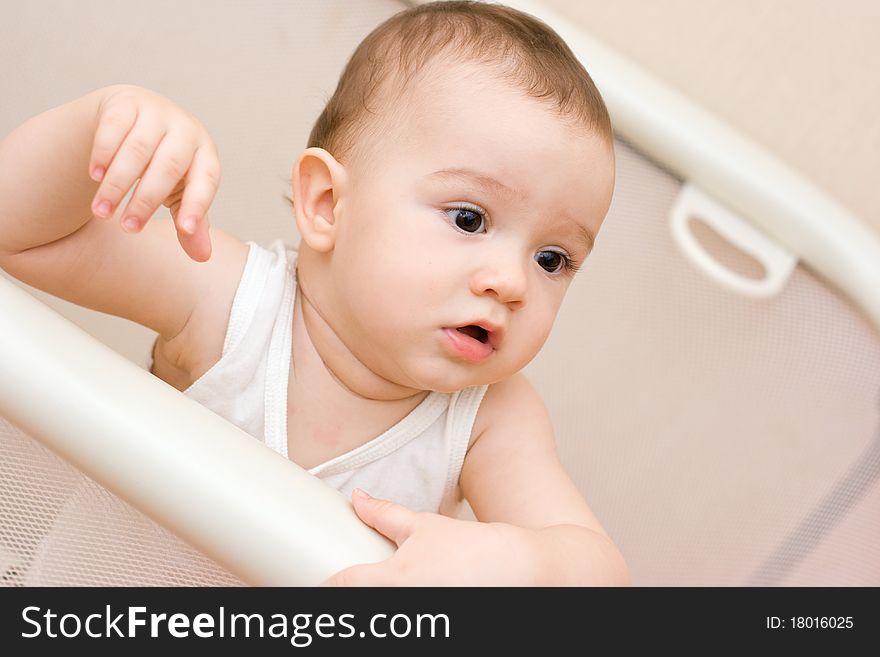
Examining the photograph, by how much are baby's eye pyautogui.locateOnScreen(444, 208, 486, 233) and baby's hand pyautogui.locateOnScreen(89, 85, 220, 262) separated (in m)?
0.15

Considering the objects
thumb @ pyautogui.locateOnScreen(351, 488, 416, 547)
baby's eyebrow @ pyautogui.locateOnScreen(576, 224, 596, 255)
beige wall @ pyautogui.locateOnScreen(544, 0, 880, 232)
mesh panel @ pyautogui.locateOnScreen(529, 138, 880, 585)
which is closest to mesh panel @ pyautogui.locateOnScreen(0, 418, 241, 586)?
thumb @ pyautogui.locateOnScreen(351, 488, 416, 547)

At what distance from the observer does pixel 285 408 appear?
2.30 feet

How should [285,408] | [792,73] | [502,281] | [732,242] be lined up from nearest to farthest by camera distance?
[502,281]
[285,408]
[732,242]
[792,73]

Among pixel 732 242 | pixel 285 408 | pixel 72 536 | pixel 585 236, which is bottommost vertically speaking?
pixel 72 536

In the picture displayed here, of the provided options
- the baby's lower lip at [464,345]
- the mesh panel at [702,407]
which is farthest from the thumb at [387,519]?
the mesh panel at [702,407]

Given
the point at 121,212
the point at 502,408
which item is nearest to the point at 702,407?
the point at 502,408

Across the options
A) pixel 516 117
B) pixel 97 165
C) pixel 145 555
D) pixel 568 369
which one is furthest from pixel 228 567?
pixel 568 369

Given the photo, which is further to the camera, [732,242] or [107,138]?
[732,242]

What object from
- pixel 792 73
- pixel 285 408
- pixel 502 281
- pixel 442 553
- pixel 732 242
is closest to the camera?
pixel 442 553

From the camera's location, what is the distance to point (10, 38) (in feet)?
3.17

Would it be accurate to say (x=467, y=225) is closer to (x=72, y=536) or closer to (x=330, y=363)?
(x=330, y=363)

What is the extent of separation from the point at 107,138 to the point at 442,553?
10.2 inches

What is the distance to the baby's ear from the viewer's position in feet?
2.17

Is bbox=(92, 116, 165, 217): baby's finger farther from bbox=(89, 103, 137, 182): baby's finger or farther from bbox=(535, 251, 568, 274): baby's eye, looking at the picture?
bbox=(535, 251, 568, 274): baby's eye
